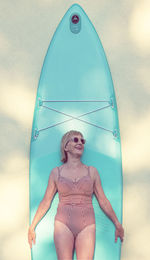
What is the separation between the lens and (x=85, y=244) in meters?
2.35

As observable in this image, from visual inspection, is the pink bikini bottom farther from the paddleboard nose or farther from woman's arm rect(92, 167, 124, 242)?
the paddleboard nose

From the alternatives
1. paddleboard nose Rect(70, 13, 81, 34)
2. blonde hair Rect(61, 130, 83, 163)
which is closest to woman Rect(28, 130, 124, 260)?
blonde hair Rect(61, 130, 83, 163)

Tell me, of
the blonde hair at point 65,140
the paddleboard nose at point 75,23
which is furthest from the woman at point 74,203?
the paddleboard nose at point 75,23

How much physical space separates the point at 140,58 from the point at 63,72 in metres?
0.51

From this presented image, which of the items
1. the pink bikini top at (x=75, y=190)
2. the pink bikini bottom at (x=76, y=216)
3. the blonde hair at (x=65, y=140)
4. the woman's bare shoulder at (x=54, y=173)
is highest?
the blonde hair at (x=65, y=140)

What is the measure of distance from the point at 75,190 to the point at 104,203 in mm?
203

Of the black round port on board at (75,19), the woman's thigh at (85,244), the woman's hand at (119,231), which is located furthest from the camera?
the black round port on board at (75,19)

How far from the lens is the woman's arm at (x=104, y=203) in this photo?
8.14 feet

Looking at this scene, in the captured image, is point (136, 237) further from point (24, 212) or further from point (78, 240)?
point (24, 212)

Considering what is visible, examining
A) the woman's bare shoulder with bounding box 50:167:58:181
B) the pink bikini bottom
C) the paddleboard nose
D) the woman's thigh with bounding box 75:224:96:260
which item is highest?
the paddleboard nose

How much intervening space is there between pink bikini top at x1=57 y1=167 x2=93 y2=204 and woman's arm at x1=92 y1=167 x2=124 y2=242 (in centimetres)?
5

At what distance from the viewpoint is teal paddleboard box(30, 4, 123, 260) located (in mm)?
2502

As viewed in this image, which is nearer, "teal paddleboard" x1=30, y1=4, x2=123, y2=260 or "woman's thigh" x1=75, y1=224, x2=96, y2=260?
"woman's thigh" x1=75, y1=224, x2=96, y2=260

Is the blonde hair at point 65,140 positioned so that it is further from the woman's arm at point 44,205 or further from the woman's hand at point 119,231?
the woman's hand at point 119,231
